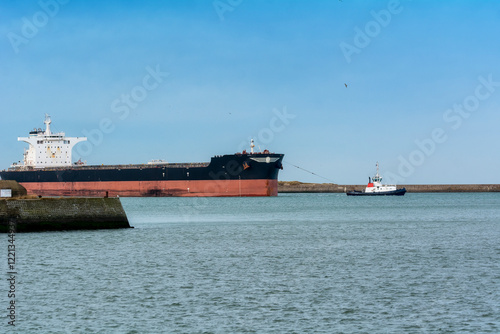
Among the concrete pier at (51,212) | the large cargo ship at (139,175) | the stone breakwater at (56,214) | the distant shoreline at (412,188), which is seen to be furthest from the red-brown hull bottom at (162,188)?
the distant shoreline at (412,188)

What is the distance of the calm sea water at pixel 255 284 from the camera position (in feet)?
39.3

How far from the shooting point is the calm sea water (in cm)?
1199

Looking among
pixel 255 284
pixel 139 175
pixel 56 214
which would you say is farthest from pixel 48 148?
pixel 255 284

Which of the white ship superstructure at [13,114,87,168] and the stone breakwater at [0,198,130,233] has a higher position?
the white ship superstructure at [13,114,87,168]

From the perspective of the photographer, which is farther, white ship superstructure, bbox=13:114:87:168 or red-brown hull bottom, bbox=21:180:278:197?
white ship superstructure, bbox=13:114:87:168

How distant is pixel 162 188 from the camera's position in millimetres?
72812

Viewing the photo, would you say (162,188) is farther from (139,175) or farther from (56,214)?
(56,214)

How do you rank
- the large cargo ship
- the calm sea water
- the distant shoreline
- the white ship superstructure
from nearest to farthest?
the calm sea water → the large cargo ship → the white ship superstructure → the distant shoreline

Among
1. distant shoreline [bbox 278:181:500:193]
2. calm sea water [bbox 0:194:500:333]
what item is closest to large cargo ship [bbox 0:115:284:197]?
calm sea water [bbox 0:194:500:333]

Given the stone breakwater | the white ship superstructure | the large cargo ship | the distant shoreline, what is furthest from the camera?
the distant shoreline

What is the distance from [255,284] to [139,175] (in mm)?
59472

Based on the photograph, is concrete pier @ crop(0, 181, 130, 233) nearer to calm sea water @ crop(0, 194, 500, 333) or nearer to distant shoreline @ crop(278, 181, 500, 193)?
calm sea water @ crop(0, 194, 500, 333)

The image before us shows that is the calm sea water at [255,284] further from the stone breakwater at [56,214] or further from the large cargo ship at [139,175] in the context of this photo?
the large cargo ship at [139,175]

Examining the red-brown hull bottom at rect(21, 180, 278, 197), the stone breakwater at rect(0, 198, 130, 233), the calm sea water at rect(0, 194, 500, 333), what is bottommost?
the calm sea water at rect(0, 194, 500, 333)
